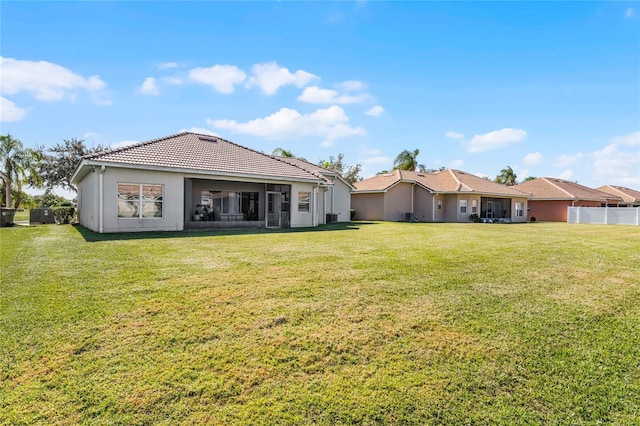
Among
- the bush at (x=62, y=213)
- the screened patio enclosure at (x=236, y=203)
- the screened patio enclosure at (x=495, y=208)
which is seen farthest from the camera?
the screened patio enclosure at (x=495, y=208)

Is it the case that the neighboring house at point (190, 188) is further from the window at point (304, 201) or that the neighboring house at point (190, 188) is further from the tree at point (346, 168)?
the tree at point (346, 168)

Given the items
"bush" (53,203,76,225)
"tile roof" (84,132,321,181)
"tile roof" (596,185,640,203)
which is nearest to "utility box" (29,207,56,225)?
"bush" (53,203,76,225)

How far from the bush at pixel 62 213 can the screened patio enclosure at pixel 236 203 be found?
8.58 metres

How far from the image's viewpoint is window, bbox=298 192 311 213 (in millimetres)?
19469

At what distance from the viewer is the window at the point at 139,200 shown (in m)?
14.4

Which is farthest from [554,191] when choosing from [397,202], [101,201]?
[101,201]

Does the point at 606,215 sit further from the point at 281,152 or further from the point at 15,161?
the point at 15,161

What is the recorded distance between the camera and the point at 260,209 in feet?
73.3

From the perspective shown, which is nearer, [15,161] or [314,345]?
[314,345]

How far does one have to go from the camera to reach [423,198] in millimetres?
31469

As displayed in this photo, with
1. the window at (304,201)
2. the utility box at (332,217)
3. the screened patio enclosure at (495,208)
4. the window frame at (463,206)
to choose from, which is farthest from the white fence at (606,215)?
the window at (304,201)

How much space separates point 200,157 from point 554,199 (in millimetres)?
36583

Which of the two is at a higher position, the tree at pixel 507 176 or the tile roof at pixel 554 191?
the tree at pixel 507 176

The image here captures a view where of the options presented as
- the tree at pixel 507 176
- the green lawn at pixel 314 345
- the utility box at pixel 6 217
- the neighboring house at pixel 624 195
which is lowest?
the green lawn at pixel 314 345
